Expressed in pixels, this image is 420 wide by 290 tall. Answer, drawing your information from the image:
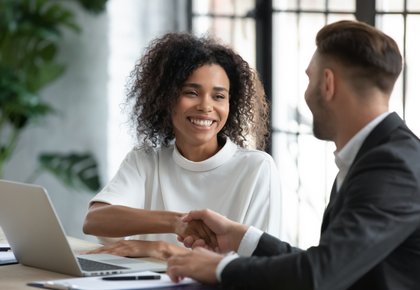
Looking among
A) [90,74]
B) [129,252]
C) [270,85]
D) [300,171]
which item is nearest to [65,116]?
[90,74]

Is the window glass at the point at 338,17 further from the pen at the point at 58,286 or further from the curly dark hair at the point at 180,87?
the pen at the point at 58,286

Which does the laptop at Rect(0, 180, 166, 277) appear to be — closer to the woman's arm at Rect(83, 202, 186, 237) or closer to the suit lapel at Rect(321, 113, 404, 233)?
the woman's arm at Rect(83, 202, 186, 237)

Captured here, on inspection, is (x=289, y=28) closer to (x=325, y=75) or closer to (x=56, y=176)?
(x=56, y=176)

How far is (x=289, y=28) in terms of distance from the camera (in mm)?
3832

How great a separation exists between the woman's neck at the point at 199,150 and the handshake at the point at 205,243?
0.49 m

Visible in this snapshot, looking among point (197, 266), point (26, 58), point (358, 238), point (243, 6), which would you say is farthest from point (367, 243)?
point (26, 58)

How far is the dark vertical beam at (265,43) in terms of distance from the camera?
398 cm

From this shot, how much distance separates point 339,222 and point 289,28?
2939mm

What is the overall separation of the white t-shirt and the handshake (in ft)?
1.18

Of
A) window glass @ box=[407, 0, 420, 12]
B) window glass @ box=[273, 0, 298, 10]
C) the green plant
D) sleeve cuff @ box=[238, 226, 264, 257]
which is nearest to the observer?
sleeve cuff @ box=[238, 226, 264, 257]

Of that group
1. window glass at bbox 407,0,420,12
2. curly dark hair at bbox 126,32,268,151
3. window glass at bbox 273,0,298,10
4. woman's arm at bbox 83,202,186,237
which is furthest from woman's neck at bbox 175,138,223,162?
window glass at bbox 273,0,298,10

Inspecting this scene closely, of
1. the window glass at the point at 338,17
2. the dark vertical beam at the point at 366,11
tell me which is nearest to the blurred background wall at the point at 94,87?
the window glass at the point at 338,17

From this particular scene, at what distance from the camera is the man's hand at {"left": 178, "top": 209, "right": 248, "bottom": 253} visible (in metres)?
1.49

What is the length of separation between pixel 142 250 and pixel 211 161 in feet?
1.86
